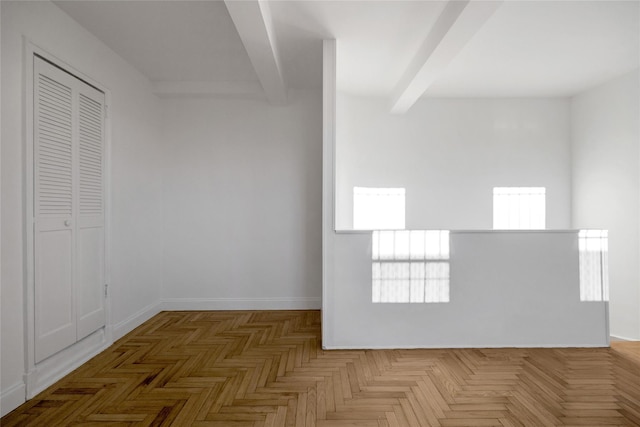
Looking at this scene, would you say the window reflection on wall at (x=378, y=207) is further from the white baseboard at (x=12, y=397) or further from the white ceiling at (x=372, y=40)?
the white baseboard at (x=12, y=397)

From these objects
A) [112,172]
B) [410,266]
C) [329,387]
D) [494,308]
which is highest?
[112,172]

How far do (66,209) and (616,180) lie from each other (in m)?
5.99

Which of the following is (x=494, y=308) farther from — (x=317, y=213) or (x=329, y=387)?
(x=317, y=213)

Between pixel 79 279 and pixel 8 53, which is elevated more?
pixel 8 53

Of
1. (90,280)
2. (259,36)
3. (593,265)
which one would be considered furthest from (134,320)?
(593,265)

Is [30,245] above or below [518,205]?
below

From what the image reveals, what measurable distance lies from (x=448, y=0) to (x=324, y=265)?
2357 millimetres

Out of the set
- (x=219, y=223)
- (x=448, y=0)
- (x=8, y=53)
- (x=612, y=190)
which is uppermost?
(x=448, y=0)

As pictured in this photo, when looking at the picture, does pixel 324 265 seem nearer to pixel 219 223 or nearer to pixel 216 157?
pixel 219 223

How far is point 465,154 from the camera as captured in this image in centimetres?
529

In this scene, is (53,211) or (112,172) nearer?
(53,211)

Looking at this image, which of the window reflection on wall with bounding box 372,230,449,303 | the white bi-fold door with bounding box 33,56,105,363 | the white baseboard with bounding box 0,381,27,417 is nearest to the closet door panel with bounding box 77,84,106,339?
the white bi-fold door with bounding box 33,56,105,363

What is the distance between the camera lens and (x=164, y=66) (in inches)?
156

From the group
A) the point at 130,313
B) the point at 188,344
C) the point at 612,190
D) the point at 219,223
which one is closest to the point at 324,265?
the point at 188,344
